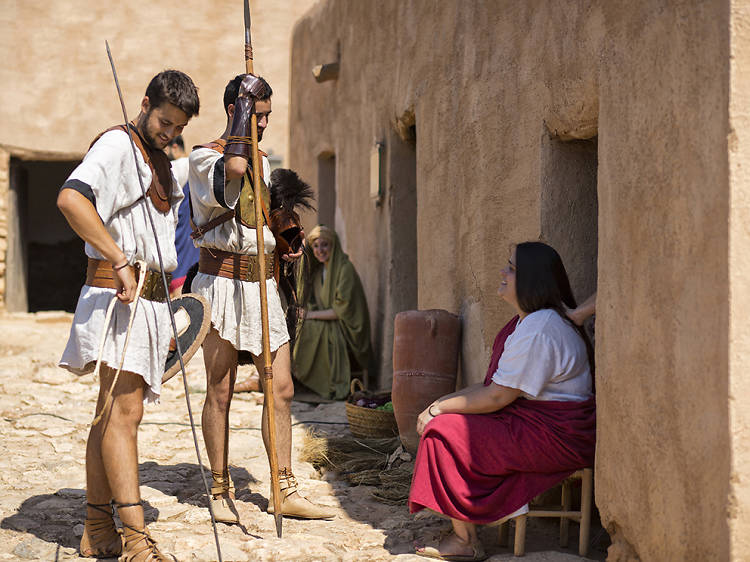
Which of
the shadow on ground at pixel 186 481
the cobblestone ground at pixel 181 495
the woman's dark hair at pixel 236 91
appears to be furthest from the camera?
the shadow on ground at pixel 186 481

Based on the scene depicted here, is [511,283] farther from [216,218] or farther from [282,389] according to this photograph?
[216,218]

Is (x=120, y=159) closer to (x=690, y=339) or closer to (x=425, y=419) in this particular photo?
(x=425, y=419)

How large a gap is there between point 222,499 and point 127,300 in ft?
4.46

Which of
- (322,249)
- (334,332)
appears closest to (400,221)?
(322,249)

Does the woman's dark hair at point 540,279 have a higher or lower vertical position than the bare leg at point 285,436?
higher

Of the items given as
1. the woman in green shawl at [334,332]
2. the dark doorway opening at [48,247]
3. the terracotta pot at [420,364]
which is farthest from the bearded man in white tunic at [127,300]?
the dark doorway opening at [48,247]

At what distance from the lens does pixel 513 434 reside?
3.39 meters

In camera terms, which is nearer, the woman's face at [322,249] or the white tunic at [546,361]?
the white tunic at [546,361]

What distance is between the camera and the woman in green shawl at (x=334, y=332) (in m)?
7.46

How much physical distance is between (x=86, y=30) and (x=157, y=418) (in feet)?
26.1

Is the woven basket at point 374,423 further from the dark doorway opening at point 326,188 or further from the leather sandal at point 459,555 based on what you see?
the dark doorway opening at point 326,188

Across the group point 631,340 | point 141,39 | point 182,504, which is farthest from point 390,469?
point 141,39

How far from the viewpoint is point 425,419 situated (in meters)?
3.58

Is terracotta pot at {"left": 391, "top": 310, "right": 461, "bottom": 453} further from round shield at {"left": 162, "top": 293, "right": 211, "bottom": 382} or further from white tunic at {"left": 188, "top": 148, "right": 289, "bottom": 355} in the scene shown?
round shield at {"left": 162, "top": 293, "right": 211, "bottom": 382}
